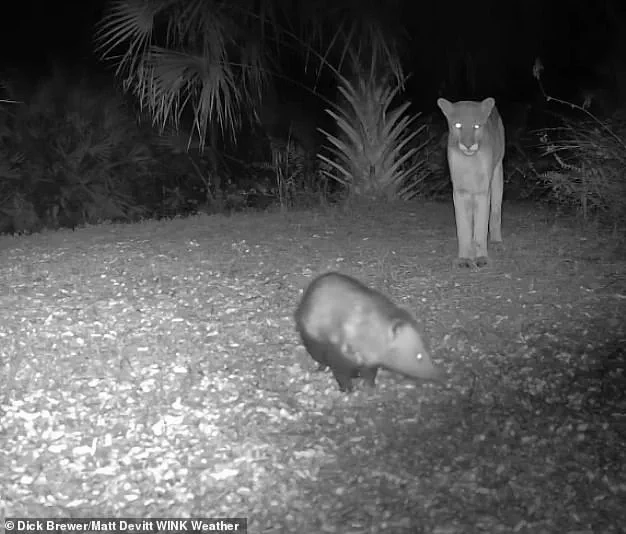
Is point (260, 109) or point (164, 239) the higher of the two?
point (260, 109)

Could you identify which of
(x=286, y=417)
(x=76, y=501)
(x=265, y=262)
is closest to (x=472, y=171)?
(x=265, y=262)

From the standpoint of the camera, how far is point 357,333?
4164 millimetres

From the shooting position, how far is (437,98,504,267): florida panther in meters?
6.26

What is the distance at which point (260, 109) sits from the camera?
508 inches

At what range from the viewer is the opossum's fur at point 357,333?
13.4 feet

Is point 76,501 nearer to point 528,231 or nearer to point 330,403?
point 330,403

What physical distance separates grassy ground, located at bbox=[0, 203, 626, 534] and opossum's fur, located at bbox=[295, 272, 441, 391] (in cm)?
17

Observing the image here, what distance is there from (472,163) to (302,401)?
286 centimetres

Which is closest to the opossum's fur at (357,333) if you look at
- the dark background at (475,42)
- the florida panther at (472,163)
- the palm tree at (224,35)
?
the florida panther at (472,163)

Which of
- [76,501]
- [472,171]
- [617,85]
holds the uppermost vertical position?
[617,85]

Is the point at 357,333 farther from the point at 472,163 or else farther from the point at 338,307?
the point at 472,163

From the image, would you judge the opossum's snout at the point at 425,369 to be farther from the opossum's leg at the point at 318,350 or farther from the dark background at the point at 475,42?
the dark background at the point at 475,42

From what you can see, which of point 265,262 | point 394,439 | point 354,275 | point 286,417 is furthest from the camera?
point 265,262

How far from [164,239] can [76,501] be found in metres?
5.11
